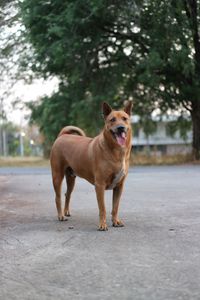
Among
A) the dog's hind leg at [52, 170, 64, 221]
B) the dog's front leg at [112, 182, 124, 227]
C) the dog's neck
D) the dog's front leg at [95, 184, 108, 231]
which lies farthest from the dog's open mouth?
the dog's hind leg at [52, 170, 64, 221]

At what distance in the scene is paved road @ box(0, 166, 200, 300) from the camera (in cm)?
438

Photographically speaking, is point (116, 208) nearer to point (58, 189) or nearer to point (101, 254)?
point (58, 189)

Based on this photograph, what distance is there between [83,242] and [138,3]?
57.0 feet

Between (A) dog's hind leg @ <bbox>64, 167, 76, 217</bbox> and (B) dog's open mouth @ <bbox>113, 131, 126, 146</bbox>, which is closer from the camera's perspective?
(B) dog's open mouth @ <bbox>113, 131, 126, 146</bbox>

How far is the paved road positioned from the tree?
13.4m

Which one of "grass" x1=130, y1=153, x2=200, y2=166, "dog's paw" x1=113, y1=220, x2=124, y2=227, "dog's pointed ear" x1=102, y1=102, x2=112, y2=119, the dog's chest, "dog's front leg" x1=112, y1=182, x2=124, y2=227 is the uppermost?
"dog's pointed ear" x1=102, y1=102, x2=112, y2=119

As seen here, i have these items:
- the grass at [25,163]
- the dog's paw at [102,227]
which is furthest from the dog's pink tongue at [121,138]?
the grass at [25,163]

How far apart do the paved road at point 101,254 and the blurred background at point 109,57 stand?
13.6 metres

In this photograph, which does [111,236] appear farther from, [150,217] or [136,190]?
[136,190]

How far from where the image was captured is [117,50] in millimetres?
24875

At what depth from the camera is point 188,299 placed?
4066mm

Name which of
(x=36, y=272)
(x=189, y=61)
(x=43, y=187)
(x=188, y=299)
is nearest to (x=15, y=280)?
(x=36, y=272)

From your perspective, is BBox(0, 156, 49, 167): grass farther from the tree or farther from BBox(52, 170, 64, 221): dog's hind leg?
BBox(52, 170, 64, 221): dog's hind leg

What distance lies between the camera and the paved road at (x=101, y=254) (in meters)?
4.38
